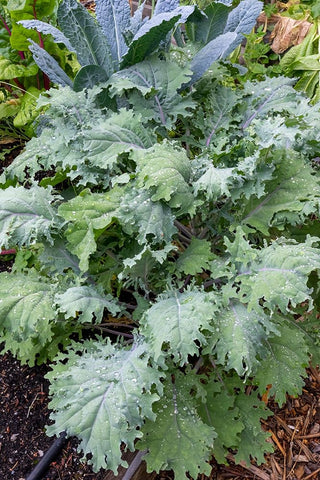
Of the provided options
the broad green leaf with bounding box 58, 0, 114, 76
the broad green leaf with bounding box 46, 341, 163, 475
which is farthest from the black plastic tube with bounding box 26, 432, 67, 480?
the broad green leaf with bounding box 58, 0, 114, 76

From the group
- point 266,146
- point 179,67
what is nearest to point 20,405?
point 266,146

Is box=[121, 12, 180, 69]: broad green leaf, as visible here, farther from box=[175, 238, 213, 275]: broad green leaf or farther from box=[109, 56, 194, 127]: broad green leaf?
box=[175, 238, 213, 275]: broad green leaf

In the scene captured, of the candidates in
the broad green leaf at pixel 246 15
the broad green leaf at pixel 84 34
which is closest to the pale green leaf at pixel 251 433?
the broad green leaf at pixel 84 34

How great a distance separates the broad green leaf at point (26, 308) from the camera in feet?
5.24

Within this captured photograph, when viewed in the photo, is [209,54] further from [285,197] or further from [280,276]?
[280,276]

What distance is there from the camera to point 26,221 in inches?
70.2

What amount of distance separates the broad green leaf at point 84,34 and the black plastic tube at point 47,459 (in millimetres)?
1620

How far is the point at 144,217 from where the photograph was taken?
167cm

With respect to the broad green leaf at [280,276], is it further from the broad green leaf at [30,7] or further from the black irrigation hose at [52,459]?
the broad green leaf at [30,7]

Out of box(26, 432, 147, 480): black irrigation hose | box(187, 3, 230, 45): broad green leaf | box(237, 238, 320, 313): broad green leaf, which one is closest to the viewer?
box(237, 238, 320, 313): broad green leaf

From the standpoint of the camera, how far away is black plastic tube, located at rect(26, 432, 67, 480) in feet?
6.05

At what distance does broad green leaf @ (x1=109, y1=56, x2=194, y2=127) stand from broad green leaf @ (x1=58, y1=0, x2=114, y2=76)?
156 mm

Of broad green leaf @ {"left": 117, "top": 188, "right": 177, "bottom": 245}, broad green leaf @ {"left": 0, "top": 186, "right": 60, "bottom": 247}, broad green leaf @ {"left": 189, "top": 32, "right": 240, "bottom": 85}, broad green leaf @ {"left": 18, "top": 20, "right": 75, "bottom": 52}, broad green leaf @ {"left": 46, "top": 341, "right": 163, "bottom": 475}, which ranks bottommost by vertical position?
broad green leaf @ {"left": 46, "top": 341, "right": 163, "bottom": 475}

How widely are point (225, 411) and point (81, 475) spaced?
61 centimetres
